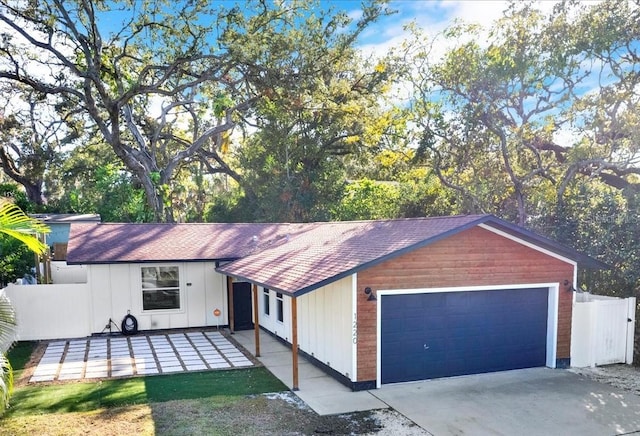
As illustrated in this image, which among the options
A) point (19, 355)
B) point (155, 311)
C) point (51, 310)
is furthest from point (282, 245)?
point (19, 355)

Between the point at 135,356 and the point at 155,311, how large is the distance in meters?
2.97

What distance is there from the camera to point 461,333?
1018 cm

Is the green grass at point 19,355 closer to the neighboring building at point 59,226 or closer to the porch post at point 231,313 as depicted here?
the porch post at point 231,313

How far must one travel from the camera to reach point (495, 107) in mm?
18938

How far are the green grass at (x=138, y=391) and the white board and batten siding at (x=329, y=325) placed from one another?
1.25 m

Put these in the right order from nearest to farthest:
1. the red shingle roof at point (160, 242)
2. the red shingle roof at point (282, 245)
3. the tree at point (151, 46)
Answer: the red shingle roof at point (282, 245) → the red shingle roof at point (160, 242) → the tree at point (151, 46)

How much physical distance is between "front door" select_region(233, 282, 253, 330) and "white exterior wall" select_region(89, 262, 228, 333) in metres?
0.51

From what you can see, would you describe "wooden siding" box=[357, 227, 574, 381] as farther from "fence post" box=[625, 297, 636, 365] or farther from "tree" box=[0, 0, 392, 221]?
"tree" box=[0, 0, 392, 221]

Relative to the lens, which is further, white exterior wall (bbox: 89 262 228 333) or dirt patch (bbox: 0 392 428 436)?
white exterior wall (bbox: 89 262 228 333)

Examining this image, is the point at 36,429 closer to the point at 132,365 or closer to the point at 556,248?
the point at 132,365

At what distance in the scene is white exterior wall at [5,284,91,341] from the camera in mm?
13344

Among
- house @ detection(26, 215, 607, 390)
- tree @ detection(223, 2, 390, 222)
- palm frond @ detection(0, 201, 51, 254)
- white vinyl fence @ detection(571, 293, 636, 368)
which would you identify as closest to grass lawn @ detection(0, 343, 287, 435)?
house @ detection(26, 215, 607, 390)

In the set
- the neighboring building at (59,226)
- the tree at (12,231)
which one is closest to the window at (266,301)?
the tree at (12,231)

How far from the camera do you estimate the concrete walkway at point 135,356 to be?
10570 millimetres
